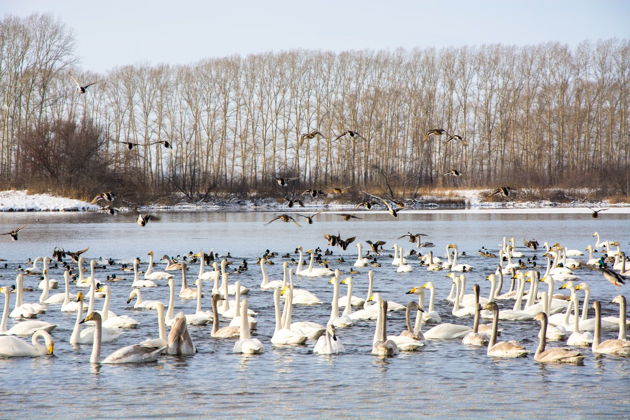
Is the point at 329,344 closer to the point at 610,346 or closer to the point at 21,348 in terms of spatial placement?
the point at 610,346

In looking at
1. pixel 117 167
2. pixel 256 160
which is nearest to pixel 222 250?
pixel 117 167

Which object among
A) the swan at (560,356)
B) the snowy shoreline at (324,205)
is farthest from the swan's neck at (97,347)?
the snowy shoreline at (324,205)

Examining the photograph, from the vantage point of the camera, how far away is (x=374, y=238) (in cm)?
3791

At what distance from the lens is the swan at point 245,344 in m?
12.6

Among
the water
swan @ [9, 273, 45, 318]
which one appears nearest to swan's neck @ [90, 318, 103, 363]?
the water

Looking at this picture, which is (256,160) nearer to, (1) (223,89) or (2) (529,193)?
(1) (223,89)

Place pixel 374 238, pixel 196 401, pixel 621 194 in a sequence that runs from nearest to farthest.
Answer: pixel 196 401, pixel 374 238, pixel 621 194

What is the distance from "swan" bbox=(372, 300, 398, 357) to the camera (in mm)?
12406

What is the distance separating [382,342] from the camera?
12.6 meters

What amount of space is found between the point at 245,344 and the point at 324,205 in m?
48.5

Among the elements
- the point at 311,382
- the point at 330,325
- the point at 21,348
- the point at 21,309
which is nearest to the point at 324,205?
the point at 21,309

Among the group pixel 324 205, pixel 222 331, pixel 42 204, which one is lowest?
pixel 222 331

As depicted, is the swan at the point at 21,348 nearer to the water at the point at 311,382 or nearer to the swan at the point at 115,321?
the water at the point at 311,382

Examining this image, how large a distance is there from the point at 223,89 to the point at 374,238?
118ft
